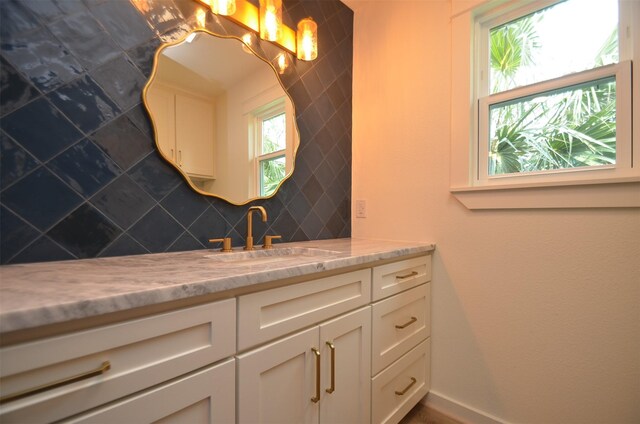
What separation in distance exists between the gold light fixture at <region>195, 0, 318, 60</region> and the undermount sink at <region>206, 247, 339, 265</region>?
1055mm

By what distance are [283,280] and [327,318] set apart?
260mm

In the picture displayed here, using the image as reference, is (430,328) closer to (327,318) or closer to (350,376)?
(350,376)

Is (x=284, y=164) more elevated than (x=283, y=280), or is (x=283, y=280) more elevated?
(x=284, y=164)

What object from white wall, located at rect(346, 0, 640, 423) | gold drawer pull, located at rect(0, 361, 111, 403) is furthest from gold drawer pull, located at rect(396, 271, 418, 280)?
gold drawer pull, located at rect(0, 361, 111, 403)

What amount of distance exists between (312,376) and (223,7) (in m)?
1.60

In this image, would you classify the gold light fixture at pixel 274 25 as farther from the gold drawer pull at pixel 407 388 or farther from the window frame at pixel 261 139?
the gold drawer pull at pixel 407 388

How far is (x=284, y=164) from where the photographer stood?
5.29 feet

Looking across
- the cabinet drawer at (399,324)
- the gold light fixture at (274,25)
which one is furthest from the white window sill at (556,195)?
the gold light fixture at (274,25)

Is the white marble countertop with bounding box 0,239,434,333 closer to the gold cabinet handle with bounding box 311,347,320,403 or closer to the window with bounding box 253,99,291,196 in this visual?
the gold cabinet handle with bounding box 311,347,320,403

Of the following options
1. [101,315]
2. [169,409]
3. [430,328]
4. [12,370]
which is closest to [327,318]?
[169,409]

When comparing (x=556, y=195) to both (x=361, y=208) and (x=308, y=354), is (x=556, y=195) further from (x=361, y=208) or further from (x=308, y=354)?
(x=308, y=354)

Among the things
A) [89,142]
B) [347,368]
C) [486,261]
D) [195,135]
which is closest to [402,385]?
[347,368]

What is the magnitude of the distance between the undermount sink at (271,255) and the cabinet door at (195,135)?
40 cm

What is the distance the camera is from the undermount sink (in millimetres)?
1209
